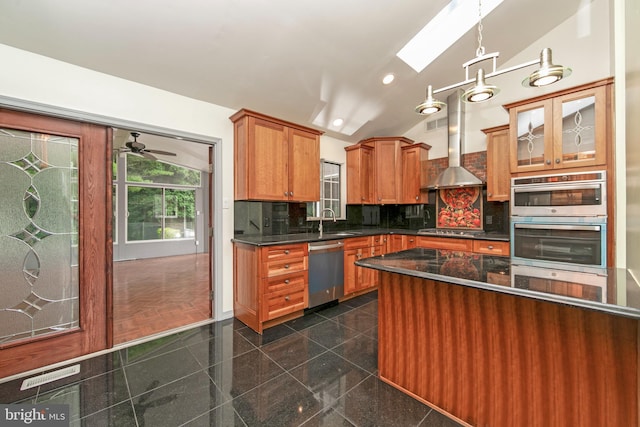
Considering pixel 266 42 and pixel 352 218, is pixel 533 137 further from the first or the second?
pixel 266 42

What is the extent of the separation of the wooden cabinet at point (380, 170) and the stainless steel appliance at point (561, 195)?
5.14ft

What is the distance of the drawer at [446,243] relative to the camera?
3358mm

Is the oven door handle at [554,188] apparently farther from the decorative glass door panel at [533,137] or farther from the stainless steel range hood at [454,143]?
the stainless steel range hood at [454,143]

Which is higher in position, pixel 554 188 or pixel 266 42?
pixel 266 42

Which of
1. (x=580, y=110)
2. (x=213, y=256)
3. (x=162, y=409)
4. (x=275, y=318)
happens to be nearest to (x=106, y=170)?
(x=213, y=256)

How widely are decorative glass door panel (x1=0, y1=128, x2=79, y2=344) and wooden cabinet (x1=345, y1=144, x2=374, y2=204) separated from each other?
135 inches

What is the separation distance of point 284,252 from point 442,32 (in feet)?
10.1

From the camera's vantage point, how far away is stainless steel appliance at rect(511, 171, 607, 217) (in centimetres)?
243

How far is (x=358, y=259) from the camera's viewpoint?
136 inches

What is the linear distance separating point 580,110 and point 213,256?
4187 millimetres

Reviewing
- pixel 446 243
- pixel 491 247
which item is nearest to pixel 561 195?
pixel 491 247

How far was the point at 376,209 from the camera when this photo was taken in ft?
15.5

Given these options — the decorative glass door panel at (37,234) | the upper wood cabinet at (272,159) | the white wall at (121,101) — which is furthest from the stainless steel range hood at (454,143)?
the decorative glass door panel at (37,234)

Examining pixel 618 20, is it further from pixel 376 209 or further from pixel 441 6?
pixel 376 209
